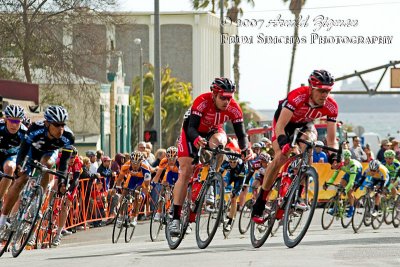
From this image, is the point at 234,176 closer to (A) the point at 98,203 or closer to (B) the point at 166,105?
(A) the point at 98,203

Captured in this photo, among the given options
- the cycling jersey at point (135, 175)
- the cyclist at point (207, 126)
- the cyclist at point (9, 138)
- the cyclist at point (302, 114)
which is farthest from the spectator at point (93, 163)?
the cyclist at point (302, 114)

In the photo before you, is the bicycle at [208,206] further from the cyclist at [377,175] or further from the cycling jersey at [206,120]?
the cyclist at [377,175]

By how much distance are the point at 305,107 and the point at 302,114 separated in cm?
12

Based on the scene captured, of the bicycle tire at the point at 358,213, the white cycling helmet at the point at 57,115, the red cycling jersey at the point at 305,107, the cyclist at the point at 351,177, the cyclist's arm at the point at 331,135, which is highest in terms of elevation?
the red cycling jersey at the point at 305,107

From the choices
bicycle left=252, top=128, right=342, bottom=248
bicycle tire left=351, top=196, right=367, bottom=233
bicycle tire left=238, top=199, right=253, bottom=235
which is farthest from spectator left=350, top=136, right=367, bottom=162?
bicycle left=252, top=128, right=342, bottom=248

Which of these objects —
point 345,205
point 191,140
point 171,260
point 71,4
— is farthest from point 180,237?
point 71,4

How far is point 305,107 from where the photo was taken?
13508 mm

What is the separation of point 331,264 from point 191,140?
3.20m

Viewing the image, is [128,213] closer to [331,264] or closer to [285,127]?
[285,127]

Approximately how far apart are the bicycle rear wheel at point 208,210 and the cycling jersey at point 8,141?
127 inches

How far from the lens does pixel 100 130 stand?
6272 centimetres

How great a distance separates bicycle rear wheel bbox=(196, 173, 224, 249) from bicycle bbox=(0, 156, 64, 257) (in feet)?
5.38

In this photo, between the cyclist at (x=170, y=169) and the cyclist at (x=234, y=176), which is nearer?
the cyclist at (x=234, y=176)

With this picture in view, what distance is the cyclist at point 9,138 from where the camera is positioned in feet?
54.0
